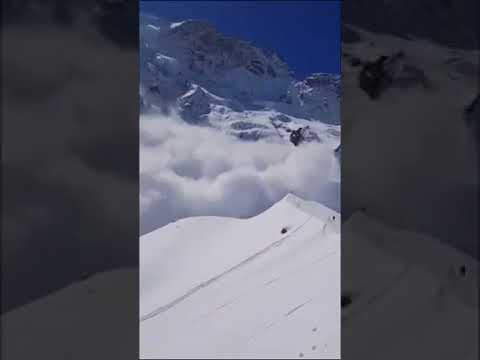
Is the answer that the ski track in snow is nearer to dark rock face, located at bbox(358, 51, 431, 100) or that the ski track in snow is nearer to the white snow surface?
the white snow surface

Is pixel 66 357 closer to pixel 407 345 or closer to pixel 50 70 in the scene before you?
pixel 50 70

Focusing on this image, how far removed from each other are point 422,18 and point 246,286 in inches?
123

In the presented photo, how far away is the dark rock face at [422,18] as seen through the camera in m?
0.82

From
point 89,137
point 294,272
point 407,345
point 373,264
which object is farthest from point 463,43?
point 294,272

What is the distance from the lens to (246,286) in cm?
359

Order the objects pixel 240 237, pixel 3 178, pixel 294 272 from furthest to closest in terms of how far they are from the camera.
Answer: pixel 240 237
pixel 294 272
pixel 3 178

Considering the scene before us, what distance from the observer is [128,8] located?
739mm

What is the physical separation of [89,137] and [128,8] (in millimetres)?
279

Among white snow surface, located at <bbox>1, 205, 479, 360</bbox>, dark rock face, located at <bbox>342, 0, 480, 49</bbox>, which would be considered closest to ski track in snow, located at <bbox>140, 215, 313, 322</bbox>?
white snow surface, located at <bbox>1, 205, 479, 360</bbox>

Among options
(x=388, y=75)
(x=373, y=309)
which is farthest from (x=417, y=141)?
(x=373, y=309)

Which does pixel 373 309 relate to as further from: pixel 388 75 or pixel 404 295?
pixel 388 75

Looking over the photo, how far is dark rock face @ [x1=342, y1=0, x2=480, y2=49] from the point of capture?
82cm

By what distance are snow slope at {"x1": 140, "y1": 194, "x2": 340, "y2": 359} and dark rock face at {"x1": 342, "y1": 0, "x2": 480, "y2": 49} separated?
2153 mm

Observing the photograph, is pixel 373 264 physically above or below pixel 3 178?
below
